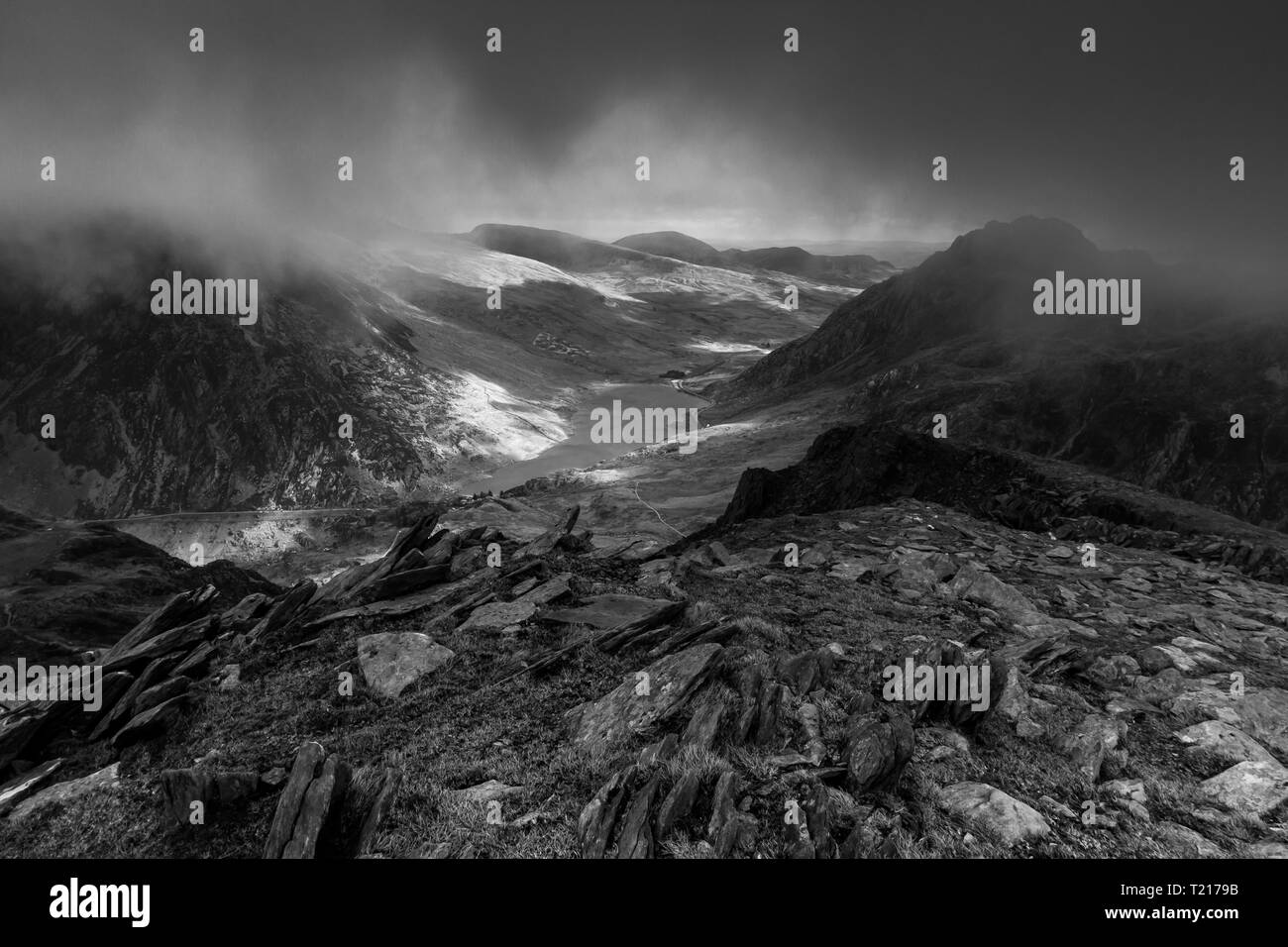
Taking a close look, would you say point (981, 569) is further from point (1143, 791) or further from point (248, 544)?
point (248, 544)

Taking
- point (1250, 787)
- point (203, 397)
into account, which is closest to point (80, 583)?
point (1250, 787)

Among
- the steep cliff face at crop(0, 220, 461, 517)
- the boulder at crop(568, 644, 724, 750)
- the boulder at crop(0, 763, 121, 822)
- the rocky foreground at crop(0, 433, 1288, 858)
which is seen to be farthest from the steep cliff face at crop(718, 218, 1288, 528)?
the boulder at crop(0, 763, 121, 822)

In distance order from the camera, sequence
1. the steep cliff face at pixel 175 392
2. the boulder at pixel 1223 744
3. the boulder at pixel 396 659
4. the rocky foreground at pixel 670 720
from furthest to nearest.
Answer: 1. the steep cliff face at pixel 175 392
2. the boulder at pixel 396 659
3. the boulder at pixel 1223 744
4. the rocky foreground at pixel 670 720

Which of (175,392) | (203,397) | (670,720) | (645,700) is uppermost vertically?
(175,392)

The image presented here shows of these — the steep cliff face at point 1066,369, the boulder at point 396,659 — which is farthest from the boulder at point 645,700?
the steep cliff face at point 1066,369

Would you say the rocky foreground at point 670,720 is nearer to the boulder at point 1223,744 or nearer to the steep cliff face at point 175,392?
the boulder at point 1223,744

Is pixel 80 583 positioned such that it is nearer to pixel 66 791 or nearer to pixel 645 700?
pixel 66 791

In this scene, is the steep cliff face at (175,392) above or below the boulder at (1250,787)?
above
